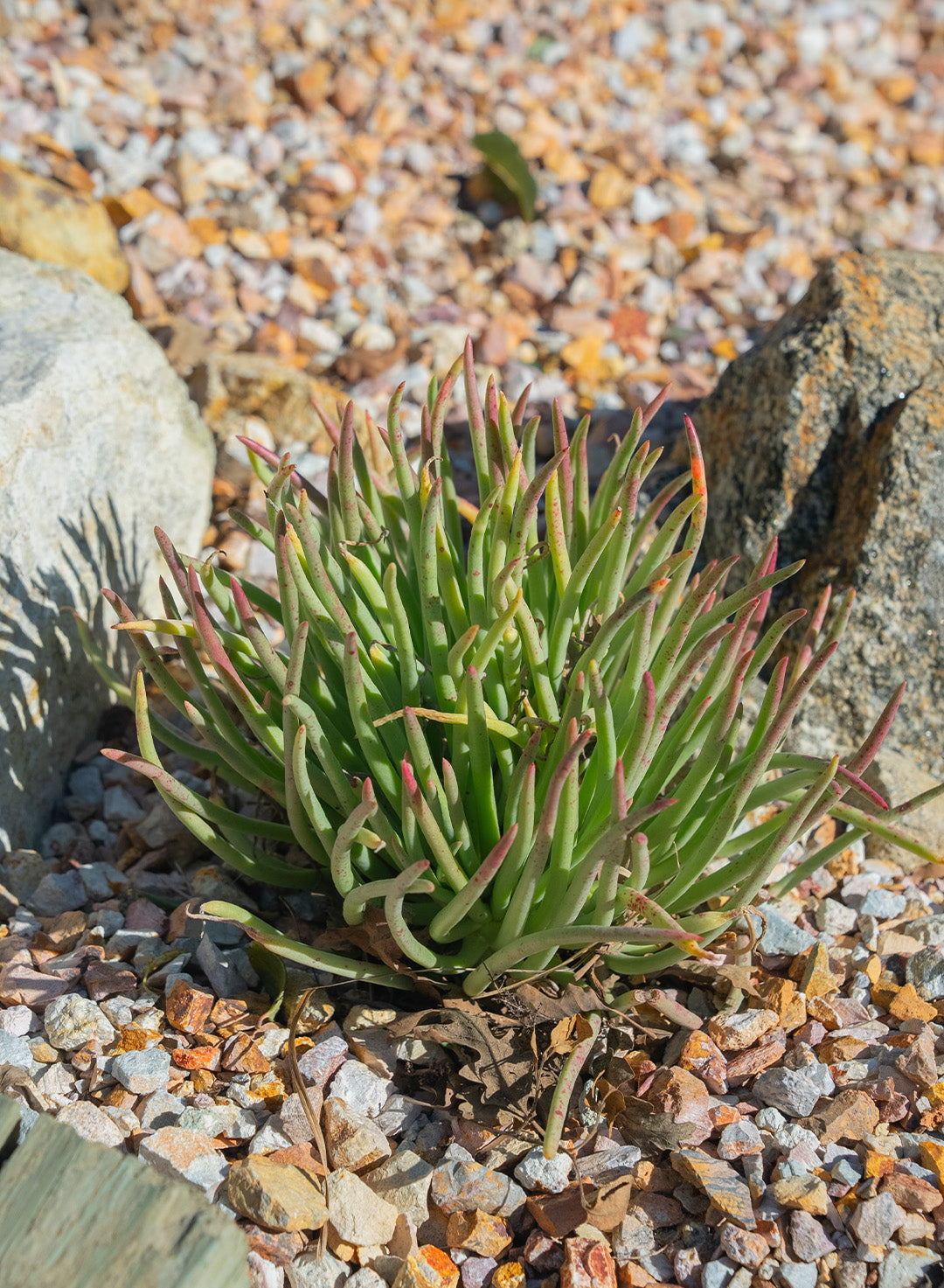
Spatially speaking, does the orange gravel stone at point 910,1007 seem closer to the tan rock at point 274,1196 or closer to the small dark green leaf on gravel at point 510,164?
the tan rock at point 274,1196

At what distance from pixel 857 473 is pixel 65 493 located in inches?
60.3

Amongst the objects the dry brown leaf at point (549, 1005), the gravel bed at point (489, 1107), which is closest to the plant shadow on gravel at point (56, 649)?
the gravel bed at point (489, 1107)

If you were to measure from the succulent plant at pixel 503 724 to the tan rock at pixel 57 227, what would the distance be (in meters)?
1.39

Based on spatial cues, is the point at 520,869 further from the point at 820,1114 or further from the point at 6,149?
the point at 6,149

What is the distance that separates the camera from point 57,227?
2770 millimetres

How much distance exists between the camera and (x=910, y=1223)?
4.50 feet

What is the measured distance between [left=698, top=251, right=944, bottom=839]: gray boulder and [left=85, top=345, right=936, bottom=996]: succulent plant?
1.78 feet

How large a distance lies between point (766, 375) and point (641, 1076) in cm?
147

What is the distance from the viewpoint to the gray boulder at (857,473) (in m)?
2.12

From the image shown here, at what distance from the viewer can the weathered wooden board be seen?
43.3 inches

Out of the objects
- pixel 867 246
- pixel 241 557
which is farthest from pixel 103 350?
pixel 867 246

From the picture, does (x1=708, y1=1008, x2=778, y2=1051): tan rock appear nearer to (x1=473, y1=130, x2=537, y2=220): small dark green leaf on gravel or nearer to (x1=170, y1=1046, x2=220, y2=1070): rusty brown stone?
(x1=170, y1=1046, x2=220, y2=1070): rusty brown stone

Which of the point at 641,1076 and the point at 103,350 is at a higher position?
the point at 103,350

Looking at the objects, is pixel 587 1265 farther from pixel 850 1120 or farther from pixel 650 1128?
pixel 850 1120
